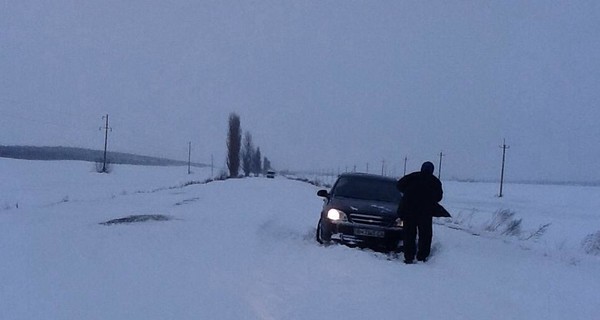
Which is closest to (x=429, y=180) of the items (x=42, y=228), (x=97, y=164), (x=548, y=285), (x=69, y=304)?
(x=548, y=285)

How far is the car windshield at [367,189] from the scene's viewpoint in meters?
11.8

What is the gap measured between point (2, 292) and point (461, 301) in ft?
16.6

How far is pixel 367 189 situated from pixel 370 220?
1.87 metres

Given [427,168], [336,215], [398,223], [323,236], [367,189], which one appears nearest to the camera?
[427,168]

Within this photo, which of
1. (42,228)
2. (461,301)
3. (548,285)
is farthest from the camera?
(42,228)

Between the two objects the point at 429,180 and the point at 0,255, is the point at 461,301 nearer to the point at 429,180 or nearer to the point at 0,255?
the point at 429,180

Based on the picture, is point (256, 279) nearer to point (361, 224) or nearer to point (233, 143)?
point (361, 224)

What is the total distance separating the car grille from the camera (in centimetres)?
1021

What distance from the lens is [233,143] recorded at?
72875 millimetres

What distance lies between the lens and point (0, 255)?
7.58 m

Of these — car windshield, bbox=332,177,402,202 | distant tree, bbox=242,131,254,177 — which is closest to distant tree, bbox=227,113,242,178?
distant tree, bbox=242,131,254,177

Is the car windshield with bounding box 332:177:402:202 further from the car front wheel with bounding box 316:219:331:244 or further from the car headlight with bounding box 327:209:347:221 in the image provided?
the car headlight with bounding box 327:209:347:221

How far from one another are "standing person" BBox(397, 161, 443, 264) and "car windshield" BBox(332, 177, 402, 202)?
7.17ft

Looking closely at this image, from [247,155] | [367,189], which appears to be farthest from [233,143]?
[367,189]
